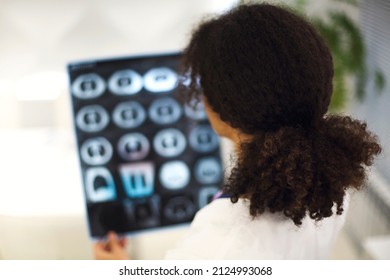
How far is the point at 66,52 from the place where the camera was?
5.72ft

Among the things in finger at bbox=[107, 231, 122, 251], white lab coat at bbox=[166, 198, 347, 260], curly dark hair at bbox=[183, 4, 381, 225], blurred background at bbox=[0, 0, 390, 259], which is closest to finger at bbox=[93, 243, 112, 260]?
finger at bbox=[107, 231, 122, 251]

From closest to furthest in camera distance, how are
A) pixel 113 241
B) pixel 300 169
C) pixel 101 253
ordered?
1. pixel 300 169
2. pixel 101 253
3. pixel 113 241

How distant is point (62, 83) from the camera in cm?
178

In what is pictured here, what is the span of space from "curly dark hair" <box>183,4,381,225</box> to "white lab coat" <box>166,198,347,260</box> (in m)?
0.04

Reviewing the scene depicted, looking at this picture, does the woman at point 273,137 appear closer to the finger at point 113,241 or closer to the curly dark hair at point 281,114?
the curly dark hair at point 281,114

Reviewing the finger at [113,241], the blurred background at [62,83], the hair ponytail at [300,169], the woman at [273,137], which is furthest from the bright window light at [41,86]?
the hair ponytail at [300,169]

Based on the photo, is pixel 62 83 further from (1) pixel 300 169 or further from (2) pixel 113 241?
(1) pixel 300 169

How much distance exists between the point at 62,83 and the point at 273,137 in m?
1.12

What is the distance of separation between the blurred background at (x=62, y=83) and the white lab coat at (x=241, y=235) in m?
0.73

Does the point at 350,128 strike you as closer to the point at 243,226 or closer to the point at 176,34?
the point at 243,226

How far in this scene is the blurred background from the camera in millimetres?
1699

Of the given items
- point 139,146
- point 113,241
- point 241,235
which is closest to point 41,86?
point 139,146

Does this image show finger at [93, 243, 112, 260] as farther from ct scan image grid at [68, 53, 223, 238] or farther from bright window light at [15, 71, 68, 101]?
bright window light at [15, 71, 68, 101]
